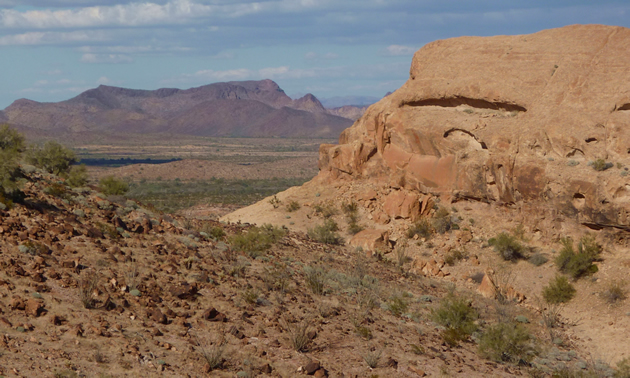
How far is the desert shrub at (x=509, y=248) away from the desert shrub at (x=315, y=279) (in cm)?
739

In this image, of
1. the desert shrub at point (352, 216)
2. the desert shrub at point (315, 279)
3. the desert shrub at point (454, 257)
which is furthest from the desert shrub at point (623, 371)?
the desert shrub at point (352, 216)

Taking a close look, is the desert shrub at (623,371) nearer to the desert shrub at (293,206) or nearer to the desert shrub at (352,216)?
the desert shrub at (352,216)

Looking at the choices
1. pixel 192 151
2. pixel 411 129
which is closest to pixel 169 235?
pixel 411 129

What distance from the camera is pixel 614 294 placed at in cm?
1898

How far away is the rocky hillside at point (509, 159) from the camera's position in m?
20.5

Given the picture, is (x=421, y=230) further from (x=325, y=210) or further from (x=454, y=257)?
(x=325, y=210)

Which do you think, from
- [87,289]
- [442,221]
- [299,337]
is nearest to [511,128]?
[442,221]

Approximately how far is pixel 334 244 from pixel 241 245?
673 centimetres

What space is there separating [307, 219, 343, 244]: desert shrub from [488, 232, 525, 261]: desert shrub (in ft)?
21.6

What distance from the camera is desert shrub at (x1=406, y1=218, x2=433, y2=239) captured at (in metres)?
24.8

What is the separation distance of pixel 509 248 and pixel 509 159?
3346mm

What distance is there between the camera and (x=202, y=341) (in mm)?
11500

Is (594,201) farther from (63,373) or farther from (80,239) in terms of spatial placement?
(63,373)

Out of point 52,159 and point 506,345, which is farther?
point 52,159
